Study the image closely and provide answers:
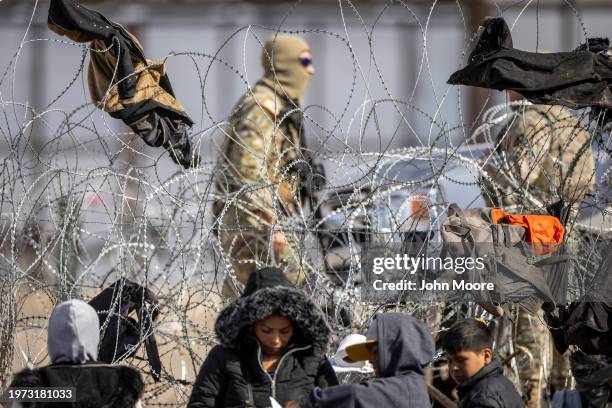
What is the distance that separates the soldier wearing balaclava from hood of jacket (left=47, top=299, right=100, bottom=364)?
143 cm

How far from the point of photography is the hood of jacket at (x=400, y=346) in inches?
179

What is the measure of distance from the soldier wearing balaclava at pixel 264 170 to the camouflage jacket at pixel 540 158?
0.96 metres

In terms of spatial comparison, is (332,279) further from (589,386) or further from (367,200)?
(589,386)

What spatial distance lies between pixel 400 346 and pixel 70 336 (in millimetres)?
1020

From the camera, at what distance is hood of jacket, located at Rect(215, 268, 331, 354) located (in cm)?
488

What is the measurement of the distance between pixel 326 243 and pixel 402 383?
9.20 ft

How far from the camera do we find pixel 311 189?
659cm

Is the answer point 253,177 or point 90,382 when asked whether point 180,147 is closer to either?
point 253,177

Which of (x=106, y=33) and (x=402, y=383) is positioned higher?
(x=106, y=33)

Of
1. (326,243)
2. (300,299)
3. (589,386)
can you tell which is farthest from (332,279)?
(300,299)

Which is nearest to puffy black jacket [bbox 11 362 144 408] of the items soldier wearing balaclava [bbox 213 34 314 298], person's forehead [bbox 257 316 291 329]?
person's forehead [bbox 257 316 291 329]

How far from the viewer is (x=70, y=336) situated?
4.68m

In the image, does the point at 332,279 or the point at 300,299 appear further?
the point at 332,279

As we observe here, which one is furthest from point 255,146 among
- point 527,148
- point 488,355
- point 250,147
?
point 488,355
